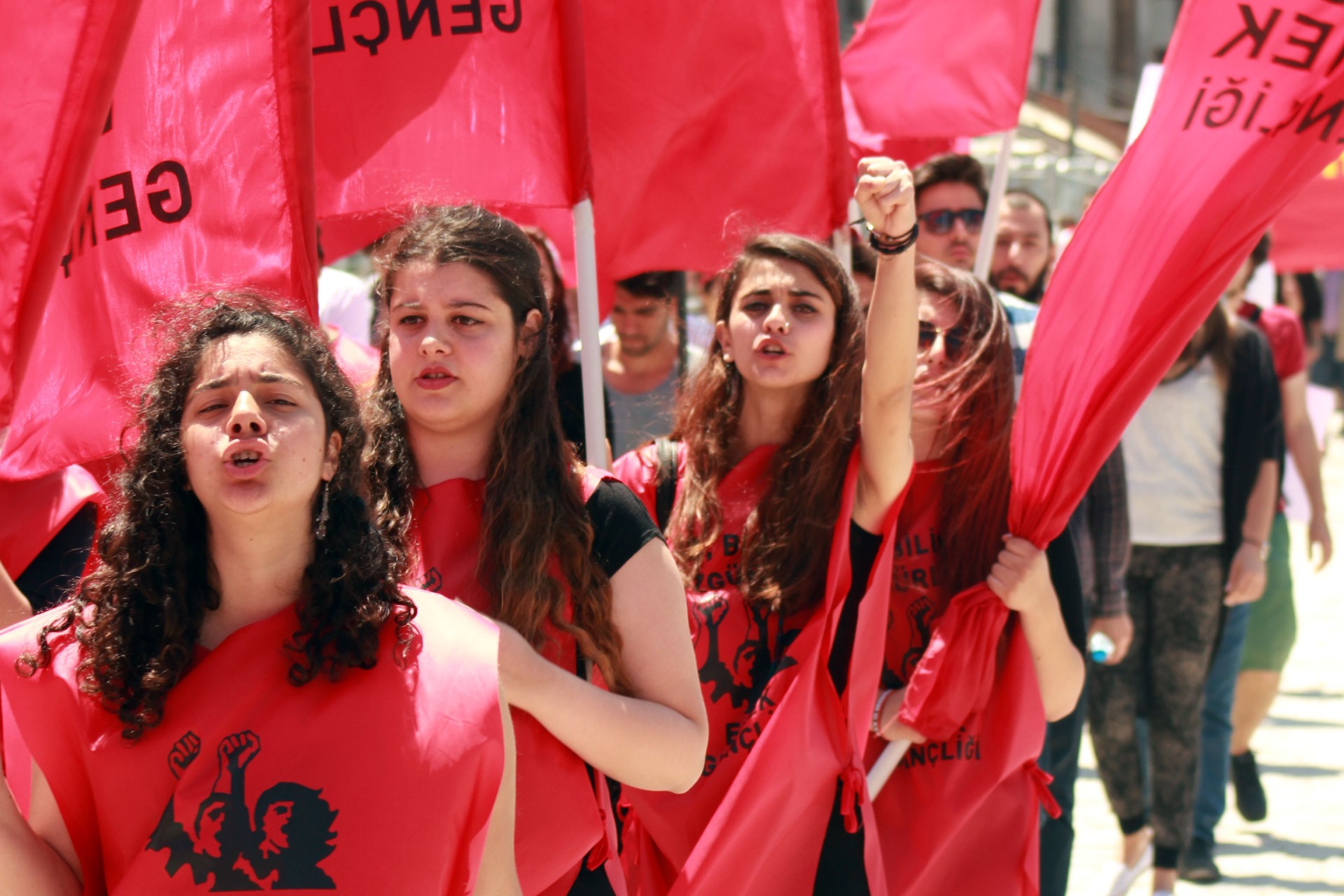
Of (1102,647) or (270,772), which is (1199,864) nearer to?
(1102,647)

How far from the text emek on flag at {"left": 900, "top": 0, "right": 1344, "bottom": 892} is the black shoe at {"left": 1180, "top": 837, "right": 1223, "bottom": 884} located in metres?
2.48

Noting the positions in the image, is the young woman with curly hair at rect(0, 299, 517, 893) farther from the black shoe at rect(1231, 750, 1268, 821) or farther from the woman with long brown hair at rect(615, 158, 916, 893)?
the black shoe at rect(1231, 750, 1268, 821)

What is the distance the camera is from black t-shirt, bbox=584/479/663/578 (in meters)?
2.33

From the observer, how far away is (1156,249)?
3.13m

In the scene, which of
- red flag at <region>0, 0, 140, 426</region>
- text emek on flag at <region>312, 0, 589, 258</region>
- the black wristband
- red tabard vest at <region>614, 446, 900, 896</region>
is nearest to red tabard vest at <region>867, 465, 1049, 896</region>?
red tabard vest at <region>614, 446, 900, 896</region>

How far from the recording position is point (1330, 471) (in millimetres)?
15492

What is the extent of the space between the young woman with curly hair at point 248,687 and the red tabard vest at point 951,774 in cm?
126

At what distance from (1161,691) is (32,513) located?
3549mm

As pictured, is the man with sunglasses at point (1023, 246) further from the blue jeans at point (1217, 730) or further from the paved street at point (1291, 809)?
the paved street at point (1291, 809)

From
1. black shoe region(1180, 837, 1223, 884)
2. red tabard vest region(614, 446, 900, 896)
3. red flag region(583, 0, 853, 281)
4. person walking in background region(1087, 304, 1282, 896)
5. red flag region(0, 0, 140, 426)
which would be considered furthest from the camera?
black shoe region(1180, 837, 1223, 884)

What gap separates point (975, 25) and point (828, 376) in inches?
71.4

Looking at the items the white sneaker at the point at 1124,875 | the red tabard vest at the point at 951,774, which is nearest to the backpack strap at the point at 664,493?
the red tabard vest at the point at 951,774

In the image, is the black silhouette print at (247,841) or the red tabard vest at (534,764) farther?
the red tabard vest at (534,764)

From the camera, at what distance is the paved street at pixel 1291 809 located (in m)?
5.31
